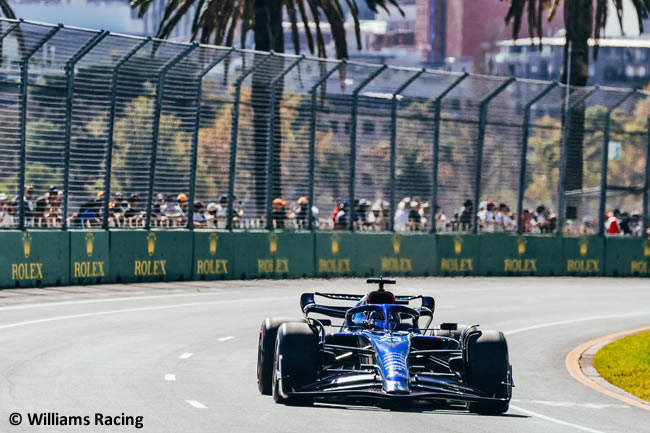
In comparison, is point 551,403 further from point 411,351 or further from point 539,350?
point 539,350

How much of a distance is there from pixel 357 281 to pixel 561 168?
7.95 metres

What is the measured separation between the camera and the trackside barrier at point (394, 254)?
102 feet

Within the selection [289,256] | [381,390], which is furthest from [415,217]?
[381,390]

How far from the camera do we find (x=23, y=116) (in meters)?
24.6

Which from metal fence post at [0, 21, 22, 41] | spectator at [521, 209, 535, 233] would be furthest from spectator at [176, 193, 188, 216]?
spectator at [521, 209, 535, 233]

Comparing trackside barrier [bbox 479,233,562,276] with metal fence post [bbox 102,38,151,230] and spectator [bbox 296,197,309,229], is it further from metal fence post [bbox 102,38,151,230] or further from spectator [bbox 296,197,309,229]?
metal fence post [bbox 102,38,151,230]

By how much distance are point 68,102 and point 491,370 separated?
15.4 m

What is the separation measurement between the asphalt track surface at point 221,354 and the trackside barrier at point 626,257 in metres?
5.97

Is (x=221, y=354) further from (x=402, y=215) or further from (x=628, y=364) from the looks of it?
(x=402, y=215)

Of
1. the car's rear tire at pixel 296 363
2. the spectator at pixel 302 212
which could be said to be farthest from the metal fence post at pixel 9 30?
the car's rear tire at pixel 296 363

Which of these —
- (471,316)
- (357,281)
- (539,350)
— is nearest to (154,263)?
(357,281)

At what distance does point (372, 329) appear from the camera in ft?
41.3

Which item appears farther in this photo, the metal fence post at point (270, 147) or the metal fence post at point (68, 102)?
the metal fence post at point (270, 147)

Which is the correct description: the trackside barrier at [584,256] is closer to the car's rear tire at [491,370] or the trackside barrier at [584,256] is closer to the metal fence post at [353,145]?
the metal fence post at [353,145]
